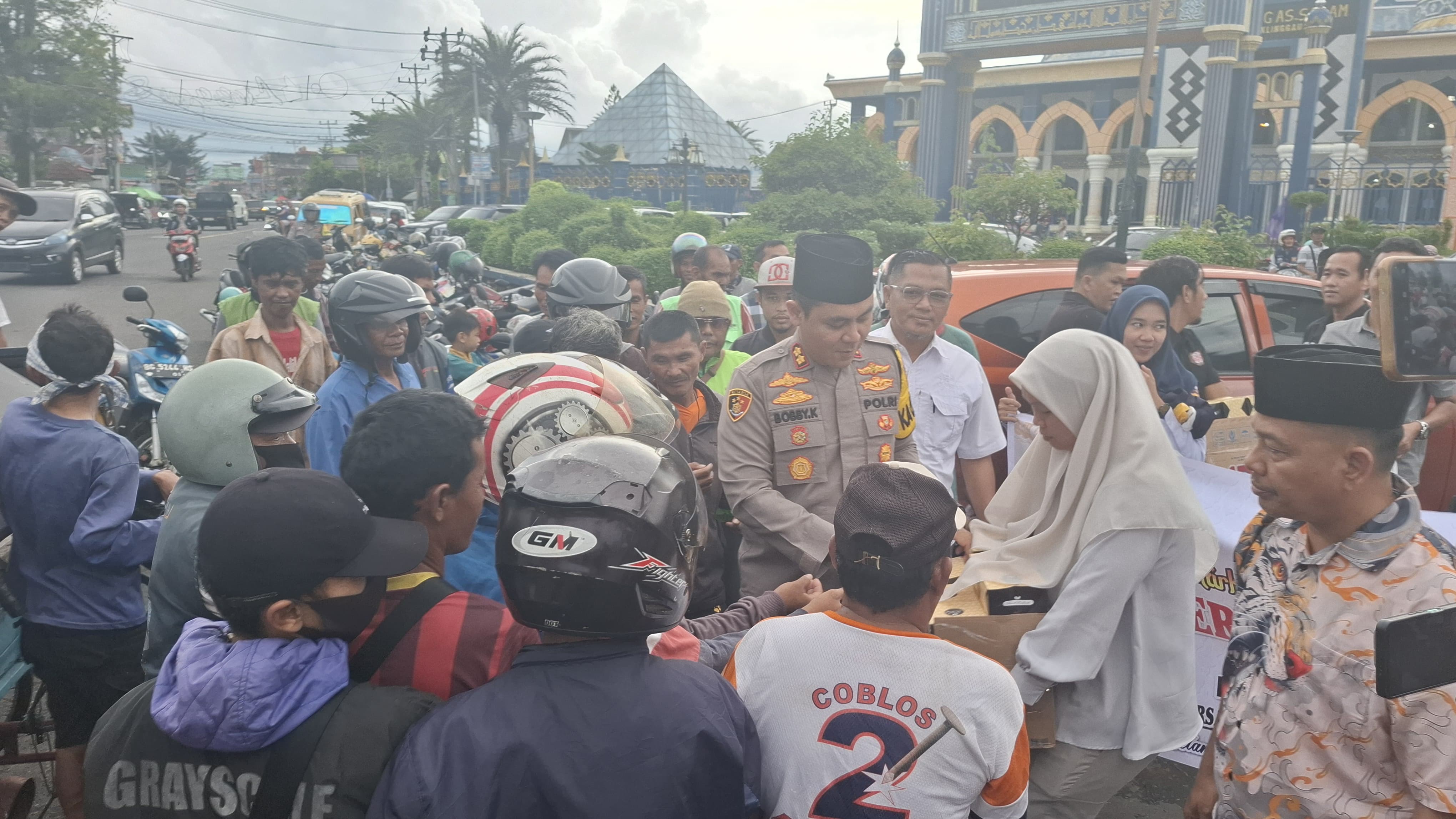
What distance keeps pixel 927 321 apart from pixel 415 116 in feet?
197

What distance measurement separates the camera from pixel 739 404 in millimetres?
3131

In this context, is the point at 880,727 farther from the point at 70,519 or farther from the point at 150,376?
the point at 150,376

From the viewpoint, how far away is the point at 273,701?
157cm

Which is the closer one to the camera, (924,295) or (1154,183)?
(924,295)

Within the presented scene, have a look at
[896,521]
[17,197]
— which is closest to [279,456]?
[896,521]

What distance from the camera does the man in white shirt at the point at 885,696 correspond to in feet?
5.72

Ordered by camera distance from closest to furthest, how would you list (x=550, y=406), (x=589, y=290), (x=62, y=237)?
1. (x=550, y=406)
2. (x=589, y=290)
3. (x=62, y=237)

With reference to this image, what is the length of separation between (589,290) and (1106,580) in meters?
2.92

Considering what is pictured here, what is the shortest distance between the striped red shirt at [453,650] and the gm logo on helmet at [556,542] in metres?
0.23

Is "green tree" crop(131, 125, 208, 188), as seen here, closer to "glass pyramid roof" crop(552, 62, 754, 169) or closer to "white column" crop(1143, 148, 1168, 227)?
"glass pyramid roof" crop(552, 62, 754, 169)

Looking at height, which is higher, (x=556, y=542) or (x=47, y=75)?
(x=47, y=75)

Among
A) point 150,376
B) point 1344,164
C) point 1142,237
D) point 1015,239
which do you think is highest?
point 1344,164

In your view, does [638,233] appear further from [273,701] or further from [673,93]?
[673,93]

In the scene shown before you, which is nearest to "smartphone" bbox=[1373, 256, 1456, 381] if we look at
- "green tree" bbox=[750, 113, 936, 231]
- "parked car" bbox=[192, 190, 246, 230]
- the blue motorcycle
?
the blue motorcycle
